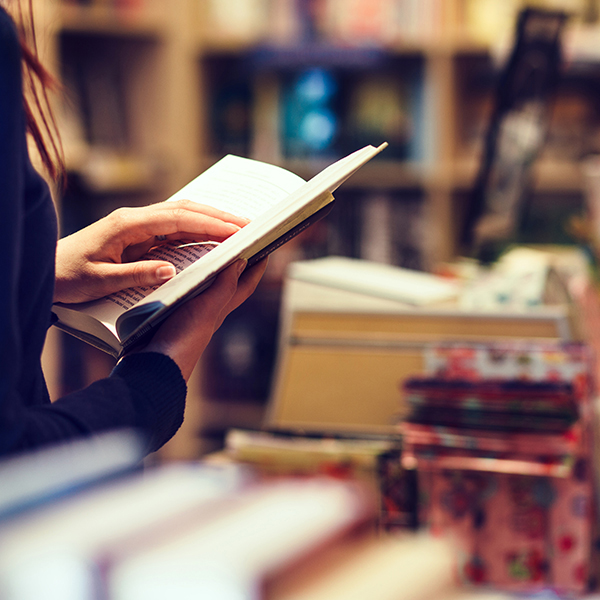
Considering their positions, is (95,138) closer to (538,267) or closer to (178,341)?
(538,267)

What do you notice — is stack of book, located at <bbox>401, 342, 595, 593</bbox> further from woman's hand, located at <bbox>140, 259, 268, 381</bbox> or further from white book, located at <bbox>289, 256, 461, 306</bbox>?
woman's hand, located at <bbox>140, 259, 268, 381</bbox>

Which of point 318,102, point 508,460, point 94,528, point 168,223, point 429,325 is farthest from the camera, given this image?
point 318,102

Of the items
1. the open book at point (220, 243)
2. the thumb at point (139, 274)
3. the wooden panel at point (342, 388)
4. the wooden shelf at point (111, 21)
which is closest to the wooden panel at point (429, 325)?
the wooden panel at point (342, 388)

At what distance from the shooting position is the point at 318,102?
2.87 meters

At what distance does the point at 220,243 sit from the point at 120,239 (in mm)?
114

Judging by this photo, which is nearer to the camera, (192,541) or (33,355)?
(192,541)

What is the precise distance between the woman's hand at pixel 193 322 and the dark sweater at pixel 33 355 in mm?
15

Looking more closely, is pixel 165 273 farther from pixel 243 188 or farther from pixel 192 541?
pixel 192 541

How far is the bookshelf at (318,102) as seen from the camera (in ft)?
8.77

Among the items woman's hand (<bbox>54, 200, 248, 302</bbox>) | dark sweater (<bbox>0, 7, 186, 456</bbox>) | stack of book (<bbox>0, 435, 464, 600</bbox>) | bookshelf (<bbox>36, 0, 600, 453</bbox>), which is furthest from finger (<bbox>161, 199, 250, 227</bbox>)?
bookshelf (<bbox>36, 0, 600, 453</bbox>)

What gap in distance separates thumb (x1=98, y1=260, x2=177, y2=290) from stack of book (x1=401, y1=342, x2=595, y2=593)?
530 mm

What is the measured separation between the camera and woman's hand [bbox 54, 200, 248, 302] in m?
0.77

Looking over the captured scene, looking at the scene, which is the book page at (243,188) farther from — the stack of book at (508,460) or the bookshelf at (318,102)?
the bookshelf at (318,102)

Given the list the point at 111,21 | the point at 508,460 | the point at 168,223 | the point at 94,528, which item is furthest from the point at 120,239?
the point at 111,21
